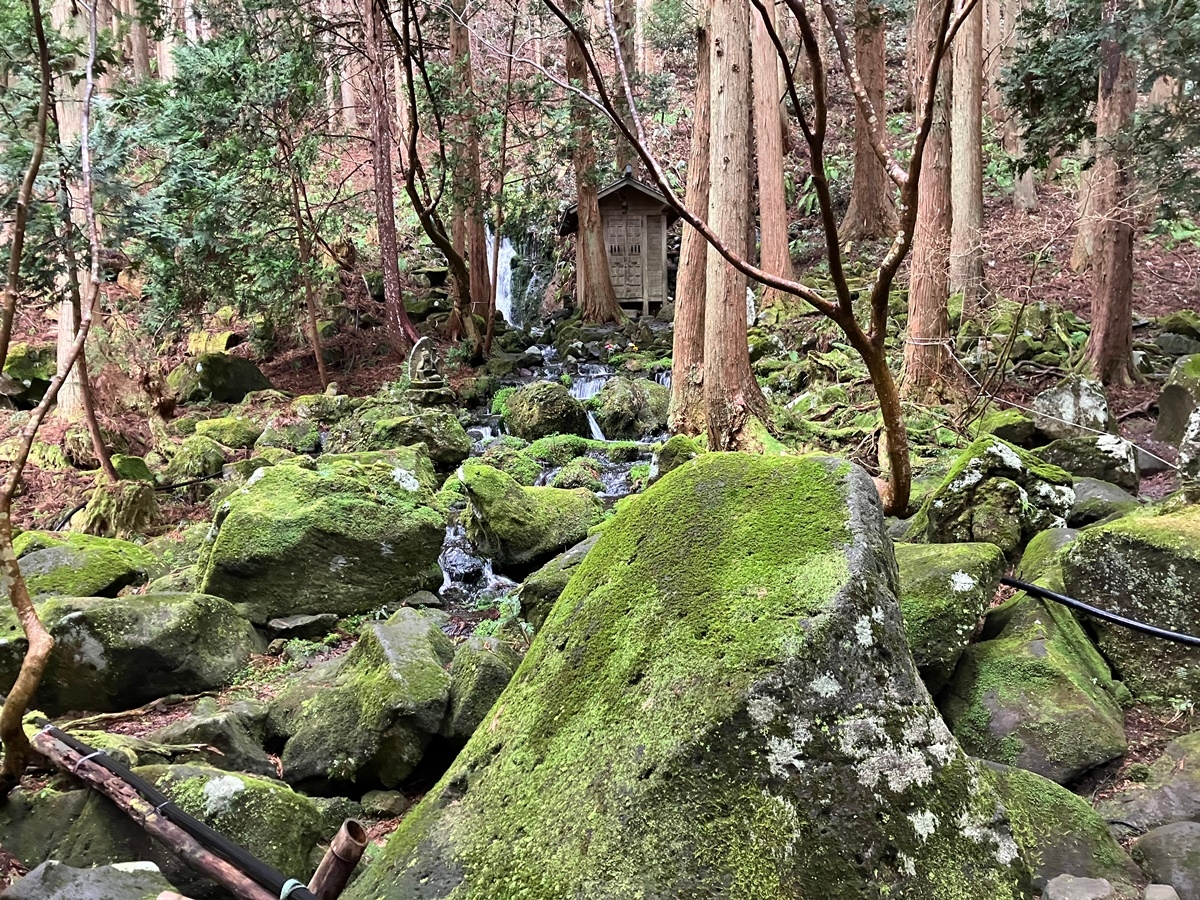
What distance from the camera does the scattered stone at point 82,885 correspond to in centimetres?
195

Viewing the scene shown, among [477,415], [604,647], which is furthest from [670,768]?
[477,415]

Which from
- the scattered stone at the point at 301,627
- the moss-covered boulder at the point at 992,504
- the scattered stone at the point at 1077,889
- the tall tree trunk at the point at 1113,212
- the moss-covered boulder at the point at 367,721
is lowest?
the scattered stone at the point at 301,627

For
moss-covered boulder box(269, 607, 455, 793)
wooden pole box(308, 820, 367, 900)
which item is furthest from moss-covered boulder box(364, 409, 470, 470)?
wooden pole box(308, 820, 367, 900)

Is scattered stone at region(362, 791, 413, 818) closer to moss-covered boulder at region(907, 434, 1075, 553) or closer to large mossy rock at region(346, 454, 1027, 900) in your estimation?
large mossy rock at region(346, 454, 1027, 900)

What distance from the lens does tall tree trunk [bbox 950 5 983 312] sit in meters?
12.1

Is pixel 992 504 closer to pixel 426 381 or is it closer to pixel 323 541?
pixel 323 541

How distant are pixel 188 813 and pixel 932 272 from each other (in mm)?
10041

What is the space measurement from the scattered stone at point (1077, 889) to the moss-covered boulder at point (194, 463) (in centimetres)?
1023

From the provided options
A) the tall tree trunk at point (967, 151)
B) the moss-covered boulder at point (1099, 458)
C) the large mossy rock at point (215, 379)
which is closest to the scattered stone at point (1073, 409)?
the moss-covered boulder at point (1099, 458)

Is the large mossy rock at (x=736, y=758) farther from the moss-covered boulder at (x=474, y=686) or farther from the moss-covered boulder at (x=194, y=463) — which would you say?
the moss-covered boulder at (x=194, y=463)

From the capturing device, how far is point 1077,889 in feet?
7.50

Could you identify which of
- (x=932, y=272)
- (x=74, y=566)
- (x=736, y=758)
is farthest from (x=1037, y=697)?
(x=932, y=272)

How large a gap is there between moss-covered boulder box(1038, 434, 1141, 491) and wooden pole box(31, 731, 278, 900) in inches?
278

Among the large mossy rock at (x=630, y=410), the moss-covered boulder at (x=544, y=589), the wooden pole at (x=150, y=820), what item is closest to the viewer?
the wooden pole at (x=150, y=820)
